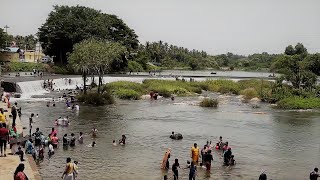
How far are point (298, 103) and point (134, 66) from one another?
68.1 meters

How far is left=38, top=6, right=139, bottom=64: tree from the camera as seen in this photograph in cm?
9331

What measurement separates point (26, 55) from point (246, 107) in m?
76.1

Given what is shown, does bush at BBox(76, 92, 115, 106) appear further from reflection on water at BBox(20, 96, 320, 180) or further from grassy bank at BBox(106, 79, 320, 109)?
grassy bank at BBox(106, 79, 320, 109)

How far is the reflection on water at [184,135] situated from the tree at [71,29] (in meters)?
39.4

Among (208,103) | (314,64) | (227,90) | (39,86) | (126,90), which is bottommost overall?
(208,103)

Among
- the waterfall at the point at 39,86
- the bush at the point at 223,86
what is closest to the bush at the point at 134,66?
the bush at the point at 223,86

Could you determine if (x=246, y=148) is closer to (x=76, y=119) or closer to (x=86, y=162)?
(x=86, y=162)

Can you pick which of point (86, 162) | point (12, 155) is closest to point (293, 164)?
point (86, 162)

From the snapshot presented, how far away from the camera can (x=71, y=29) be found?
308 feet

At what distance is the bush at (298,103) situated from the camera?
57.9 metres

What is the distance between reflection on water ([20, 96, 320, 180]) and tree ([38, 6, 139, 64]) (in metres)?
39.4

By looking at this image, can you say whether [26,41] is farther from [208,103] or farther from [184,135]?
[184,135]

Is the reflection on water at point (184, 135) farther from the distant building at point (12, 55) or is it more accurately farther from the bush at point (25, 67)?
the distant building at point (12, 55)

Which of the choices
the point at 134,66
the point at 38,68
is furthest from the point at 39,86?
the point at 134,66
